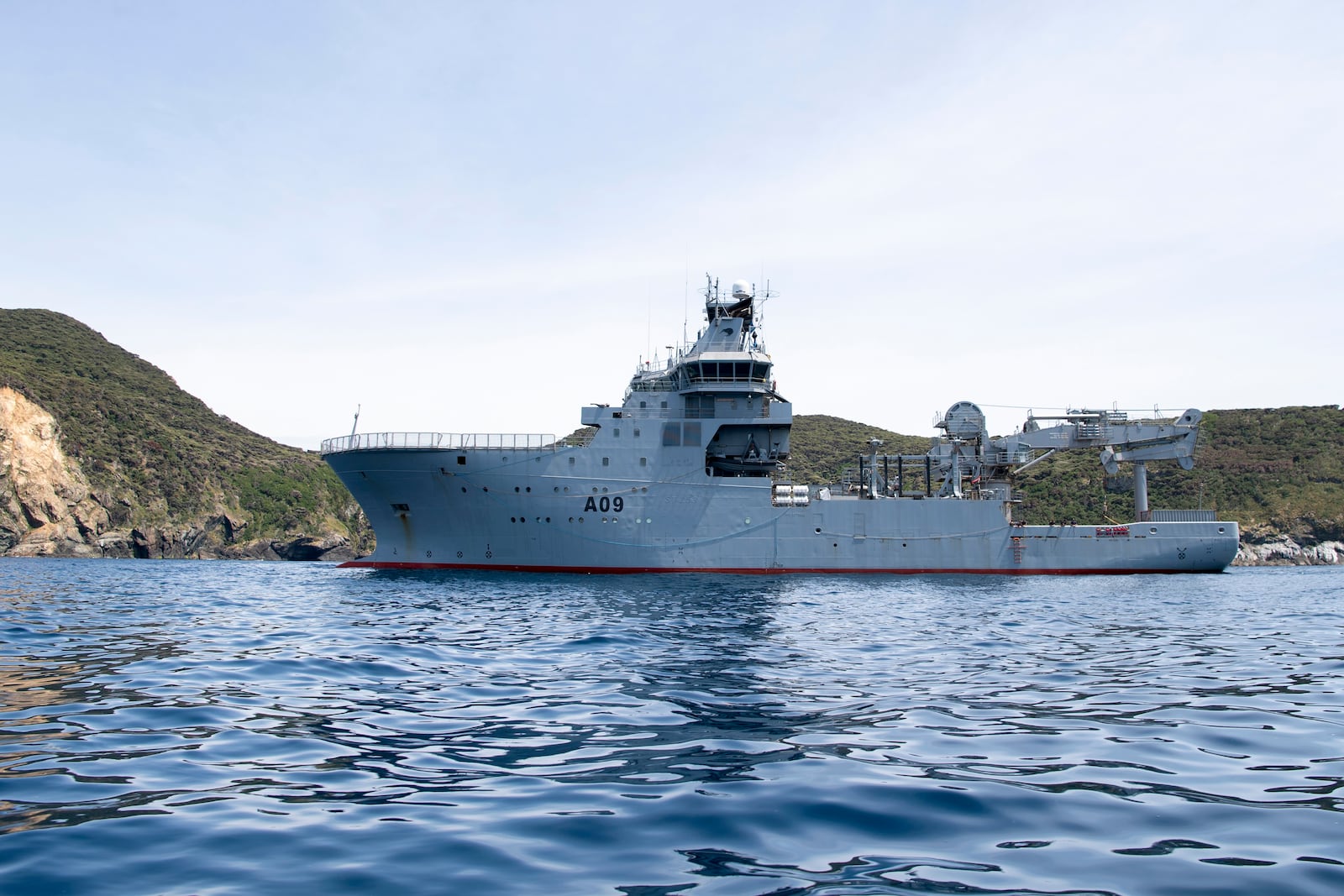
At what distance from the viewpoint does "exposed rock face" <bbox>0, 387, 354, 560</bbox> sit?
6725 centimetres

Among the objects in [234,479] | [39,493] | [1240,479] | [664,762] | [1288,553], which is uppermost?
[234,479]

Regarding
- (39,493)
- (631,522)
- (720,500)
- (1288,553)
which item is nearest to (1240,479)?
(1288,553)

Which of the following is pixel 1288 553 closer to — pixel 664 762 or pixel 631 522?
pixel 631 522

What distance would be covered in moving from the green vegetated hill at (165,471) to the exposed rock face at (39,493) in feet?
1.00

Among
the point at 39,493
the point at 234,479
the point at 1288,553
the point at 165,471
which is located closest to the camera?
the point at 39,493

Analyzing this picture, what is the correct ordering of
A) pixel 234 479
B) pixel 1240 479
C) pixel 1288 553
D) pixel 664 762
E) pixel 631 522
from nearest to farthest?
pixel 664 762, pixel 631 522, pixel 1288 553, pixel 1240 479, pixel 234 479

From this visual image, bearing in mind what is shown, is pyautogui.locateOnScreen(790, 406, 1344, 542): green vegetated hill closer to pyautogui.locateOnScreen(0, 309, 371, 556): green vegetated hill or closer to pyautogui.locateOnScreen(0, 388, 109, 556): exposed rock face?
pyautogui.locateOnScreen(0, 309, 371, 556): green vegetated hill

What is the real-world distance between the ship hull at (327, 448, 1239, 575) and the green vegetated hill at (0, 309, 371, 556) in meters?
52.5

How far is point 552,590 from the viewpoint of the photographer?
82.3 feet

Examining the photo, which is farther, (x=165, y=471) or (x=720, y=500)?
(x=165, y=471)

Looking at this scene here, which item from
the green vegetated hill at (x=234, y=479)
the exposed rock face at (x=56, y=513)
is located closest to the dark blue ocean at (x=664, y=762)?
the exposed rock face at (x=56, y=513)

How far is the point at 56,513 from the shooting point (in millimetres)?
69562

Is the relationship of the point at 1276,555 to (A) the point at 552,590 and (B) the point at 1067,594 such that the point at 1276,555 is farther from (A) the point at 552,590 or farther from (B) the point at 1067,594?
(A) the point at 552,590

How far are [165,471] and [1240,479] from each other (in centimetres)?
10667
